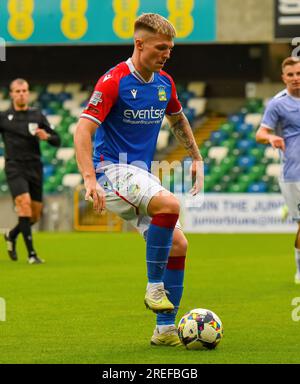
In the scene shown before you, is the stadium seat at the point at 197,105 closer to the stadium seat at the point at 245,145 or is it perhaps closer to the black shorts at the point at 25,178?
the stadium seat at the point at 245,145

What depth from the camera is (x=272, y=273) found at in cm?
1245

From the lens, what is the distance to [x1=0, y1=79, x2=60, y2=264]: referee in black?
13.9m

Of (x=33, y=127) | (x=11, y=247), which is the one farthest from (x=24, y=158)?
(x=11, y=247)

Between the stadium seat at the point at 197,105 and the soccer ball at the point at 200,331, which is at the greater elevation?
the stadium seat at the point at 197,105

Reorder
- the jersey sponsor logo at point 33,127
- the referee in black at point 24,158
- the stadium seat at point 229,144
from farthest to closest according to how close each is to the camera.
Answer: the stadium seat at point 229,144 < the jersey sponsor logo at point 33,127 < the referee in black at point 24,158

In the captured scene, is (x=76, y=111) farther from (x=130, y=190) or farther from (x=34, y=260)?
(x=130, y=190)

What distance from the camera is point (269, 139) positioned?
33.1 ft

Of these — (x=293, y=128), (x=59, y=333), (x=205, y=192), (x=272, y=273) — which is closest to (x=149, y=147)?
(x=59, y=333)

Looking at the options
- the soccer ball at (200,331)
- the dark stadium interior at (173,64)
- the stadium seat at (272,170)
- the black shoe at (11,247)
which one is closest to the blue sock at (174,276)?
the soccer ball at (200,331)

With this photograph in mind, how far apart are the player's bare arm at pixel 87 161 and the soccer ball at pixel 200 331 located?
3.36 ft

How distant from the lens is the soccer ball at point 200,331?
6543 millimetres

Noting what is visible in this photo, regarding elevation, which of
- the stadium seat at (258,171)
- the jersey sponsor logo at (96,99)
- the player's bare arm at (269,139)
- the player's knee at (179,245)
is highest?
the jersey sponsor logo at (96,99)
